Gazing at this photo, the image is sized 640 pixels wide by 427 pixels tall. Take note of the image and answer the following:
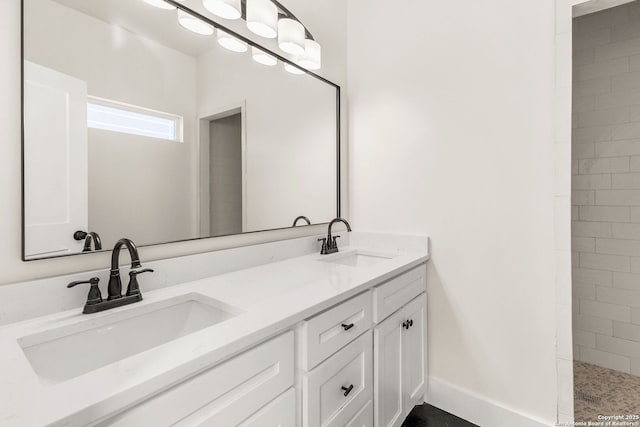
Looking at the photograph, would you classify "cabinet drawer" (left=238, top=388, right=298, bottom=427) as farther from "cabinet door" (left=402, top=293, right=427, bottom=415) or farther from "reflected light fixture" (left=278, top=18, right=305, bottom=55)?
"reflected light fixture" (left=278, top=18, right=305, bottom=55)

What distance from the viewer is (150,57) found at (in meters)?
1.15

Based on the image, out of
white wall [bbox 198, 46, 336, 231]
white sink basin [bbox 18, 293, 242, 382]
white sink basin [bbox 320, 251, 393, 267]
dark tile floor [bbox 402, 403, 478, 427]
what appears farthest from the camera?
white sink basin [bbox 320, 251, 393, 267]

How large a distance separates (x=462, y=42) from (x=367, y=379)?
1674 millimetres

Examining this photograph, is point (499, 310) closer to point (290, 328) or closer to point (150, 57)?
point (290, 328)

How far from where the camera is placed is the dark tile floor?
160 centimetres

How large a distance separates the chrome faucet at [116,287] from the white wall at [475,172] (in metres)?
1.36

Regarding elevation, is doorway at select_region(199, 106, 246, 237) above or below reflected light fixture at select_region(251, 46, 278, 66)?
below

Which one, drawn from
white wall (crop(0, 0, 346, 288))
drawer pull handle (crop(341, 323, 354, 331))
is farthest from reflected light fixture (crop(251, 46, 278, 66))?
drawer pull handle (crop(341, 323, 354, 331))

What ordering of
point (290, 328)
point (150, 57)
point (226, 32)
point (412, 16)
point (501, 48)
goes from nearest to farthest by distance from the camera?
point (290, 328) → point (150, 57) → point (226, 32) → point (501, 48) → point (412, 16)

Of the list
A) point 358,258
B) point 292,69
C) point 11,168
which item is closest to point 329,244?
point 358,258

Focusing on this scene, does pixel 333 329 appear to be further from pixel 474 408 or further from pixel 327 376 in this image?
pixel 474 408

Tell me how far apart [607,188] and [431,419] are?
75.0 inches

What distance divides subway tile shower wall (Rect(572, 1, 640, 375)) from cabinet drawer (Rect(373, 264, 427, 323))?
140 cm

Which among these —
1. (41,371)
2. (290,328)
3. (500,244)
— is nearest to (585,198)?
(500,244)
